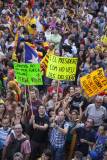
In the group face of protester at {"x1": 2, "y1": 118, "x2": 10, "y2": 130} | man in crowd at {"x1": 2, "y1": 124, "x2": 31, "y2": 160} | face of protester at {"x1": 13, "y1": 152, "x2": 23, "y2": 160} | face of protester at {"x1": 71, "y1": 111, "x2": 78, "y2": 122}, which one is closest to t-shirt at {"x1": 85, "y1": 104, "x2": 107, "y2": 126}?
face of protester at {"x1": 71, "y1": 111, "x2": 78, "y2": 122}

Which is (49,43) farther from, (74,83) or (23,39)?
(74,83)

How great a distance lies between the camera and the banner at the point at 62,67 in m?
12.4

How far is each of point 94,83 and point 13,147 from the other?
2698 mm

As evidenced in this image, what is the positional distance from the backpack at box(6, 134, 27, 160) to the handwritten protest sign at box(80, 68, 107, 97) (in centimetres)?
238

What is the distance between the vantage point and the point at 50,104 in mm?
12969

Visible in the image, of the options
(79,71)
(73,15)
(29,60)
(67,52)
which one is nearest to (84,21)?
(73,15)

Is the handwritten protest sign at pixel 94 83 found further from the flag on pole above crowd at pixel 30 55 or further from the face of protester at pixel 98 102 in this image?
the flag on pole above crowd at pixel 30 55

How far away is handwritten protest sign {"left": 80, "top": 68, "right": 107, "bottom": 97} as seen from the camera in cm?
1248

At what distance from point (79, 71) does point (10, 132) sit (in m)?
5.63

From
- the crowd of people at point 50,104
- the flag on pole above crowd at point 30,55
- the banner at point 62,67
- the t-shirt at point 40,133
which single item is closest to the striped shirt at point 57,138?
the crowd of people at point 50,104

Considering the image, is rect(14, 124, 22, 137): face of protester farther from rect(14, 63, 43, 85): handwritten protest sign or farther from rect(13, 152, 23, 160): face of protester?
rect(14, 63, 43, 85): handwritten protest sign

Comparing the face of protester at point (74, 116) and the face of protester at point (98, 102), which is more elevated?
the face of protester at point (98, 102)

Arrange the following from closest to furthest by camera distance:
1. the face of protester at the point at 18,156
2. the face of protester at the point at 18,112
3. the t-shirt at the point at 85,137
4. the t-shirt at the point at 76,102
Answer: the face of protester at the point at 18,156 → the t-shirt at the point at 85,137 → the face of protester at the point at 18,112 → the t-shirt at the point at 76,102

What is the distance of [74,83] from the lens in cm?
1572
